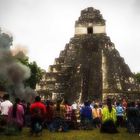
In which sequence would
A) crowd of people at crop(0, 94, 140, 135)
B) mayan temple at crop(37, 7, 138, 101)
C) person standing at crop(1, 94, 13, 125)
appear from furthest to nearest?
mayan temple at crop(37, 7, 138, 101), person standing at crop(1, 94, 13, 125), crowd of people at crop(0, 94, 140, 135)

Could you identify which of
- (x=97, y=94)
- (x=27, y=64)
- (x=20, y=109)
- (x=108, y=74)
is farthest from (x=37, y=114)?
(x=27, y=64)

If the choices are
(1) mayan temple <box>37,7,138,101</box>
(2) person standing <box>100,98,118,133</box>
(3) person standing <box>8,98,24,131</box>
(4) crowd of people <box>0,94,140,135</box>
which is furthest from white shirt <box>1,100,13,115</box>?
(1) mayan temple <box>37,7,138,101</box>

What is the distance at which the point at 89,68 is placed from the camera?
34.6 metres

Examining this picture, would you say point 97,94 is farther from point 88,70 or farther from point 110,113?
point 110,113

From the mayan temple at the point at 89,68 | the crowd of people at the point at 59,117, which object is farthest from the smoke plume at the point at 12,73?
the crowd of people at the point at 59,117

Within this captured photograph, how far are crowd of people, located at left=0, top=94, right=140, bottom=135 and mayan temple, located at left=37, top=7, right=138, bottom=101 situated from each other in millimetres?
12309

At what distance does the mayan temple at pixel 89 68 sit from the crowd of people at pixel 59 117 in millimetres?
12309

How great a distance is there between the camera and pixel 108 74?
3350 centimetres

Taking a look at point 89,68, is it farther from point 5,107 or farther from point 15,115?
point 15,115

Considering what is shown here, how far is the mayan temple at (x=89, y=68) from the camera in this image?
106 feet

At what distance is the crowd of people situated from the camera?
48.1ft

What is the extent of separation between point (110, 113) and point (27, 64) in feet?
88.2

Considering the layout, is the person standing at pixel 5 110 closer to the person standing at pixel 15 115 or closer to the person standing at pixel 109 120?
the person standing at pixel 15 115

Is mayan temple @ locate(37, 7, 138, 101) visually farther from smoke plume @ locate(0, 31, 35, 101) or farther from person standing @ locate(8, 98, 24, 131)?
person standing @ locate(8, 98, 24, 131)
